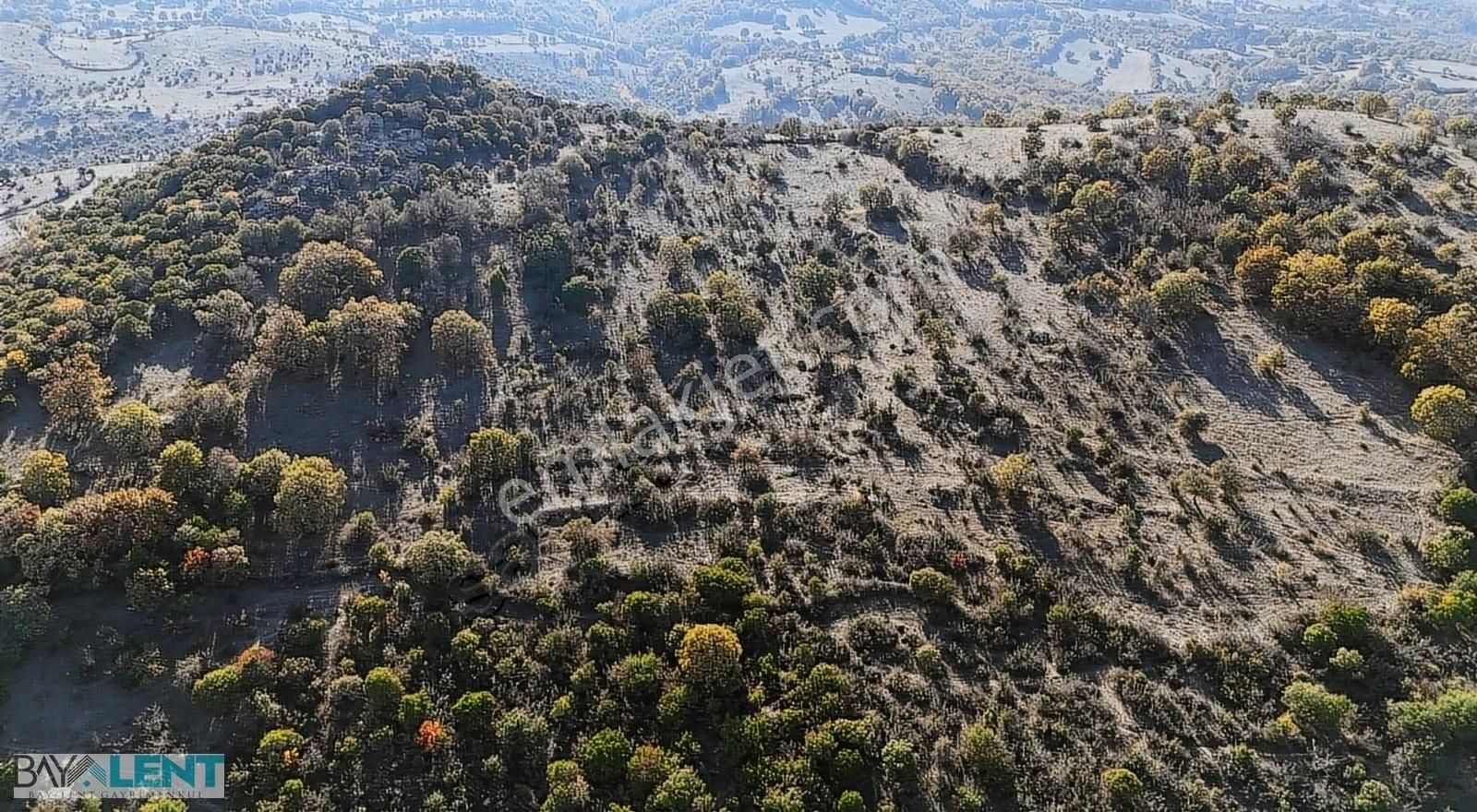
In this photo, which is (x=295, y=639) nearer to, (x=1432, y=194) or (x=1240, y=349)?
(x=1240, y=349)

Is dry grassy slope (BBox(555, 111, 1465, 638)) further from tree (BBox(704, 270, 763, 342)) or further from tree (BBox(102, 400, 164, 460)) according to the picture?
tree (BBox(102, 400, 164, 460))

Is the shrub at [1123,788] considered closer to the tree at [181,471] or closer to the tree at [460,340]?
the tree at [460,340]

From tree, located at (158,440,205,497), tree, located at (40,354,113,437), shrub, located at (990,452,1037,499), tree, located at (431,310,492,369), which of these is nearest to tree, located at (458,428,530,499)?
tree, located at (431,310,492,369)

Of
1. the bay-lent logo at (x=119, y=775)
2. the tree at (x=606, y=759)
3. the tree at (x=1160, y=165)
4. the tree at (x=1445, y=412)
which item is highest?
the tree at (x=1160, y=165)

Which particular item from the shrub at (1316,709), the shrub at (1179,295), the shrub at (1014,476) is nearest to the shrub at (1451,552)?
the shrub at (1316,709)

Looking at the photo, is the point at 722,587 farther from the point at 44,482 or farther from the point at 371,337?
the point at 44,482

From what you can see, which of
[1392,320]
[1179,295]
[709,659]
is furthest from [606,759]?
[1392,320]

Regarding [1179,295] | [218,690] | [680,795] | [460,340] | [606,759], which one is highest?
[1179,295]
